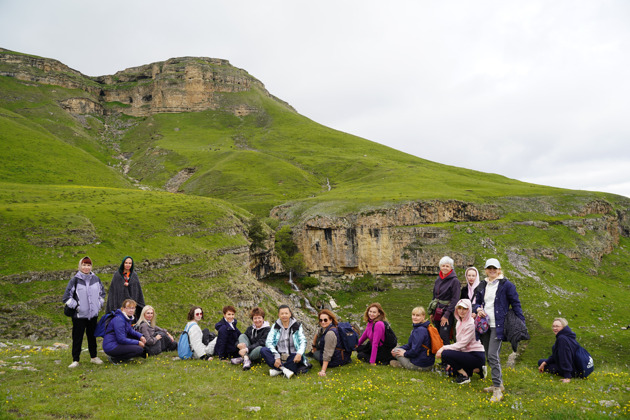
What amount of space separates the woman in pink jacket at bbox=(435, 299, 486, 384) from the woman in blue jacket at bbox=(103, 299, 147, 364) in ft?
42.5

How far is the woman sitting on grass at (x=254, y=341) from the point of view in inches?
587

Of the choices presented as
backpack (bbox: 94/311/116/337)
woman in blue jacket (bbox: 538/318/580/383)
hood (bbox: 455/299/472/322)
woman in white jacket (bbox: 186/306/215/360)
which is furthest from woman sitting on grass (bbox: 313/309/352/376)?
backpack (bbox: 94/311/116/337)

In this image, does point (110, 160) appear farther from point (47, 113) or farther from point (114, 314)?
point (114, 314)

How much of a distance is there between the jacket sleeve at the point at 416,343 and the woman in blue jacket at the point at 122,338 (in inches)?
459

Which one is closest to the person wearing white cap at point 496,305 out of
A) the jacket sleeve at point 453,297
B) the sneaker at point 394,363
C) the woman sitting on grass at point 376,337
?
the jacket sleeve at point 453,297

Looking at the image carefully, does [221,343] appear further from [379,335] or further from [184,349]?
[379,335]

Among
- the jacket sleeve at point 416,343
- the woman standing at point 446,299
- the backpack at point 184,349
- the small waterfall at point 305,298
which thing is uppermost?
the woman standing at point 446,299

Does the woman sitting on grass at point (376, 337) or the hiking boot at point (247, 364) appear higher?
the woman sitting on grass at point (376, 337)

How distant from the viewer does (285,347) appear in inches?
566

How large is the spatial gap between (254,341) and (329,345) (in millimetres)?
3682

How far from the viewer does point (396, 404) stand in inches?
413

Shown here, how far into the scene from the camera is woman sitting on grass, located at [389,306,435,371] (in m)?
13.7

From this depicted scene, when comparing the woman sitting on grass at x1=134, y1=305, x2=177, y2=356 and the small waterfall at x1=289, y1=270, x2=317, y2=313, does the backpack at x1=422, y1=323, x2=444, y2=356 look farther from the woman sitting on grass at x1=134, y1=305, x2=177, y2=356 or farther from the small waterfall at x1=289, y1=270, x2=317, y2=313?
the small waterfall at x1=289, y1=270, x2=317, y2=313

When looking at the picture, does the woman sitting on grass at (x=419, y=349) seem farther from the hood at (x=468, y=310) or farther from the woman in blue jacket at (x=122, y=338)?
the woman in blue jacket at (x=122, y=338)
